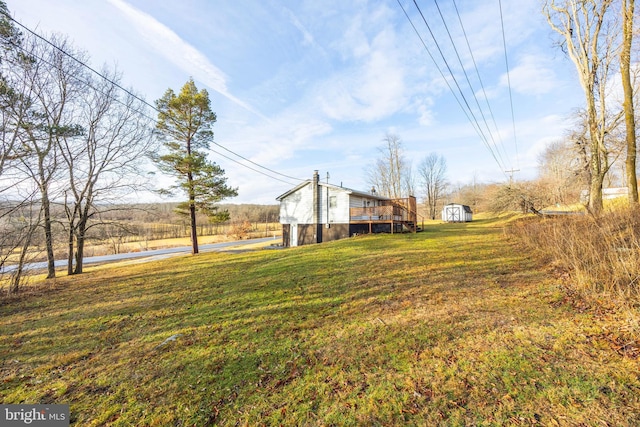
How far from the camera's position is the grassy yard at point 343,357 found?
2.30 m

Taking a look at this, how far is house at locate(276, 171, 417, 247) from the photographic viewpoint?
17.6 meters

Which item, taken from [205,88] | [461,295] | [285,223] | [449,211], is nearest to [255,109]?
[205,88]

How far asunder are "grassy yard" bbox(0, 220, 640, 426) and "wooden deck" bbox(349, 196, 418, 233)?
10836 mm

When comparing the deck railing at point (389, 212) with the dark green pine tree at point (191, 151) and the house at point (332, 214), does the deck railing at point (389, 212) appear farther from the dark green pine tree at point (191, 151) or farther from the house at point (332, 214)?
the dark green pine tree at point (191, 151)

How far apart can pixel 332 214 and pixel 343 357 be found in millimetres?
15328

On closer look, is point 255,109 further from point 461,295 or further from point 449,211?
point 449,211

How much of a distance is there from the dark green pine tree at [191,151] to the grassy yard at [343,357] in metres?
11.2

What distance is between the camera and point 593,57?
9695mm

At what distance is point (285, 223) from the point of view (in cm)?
2027

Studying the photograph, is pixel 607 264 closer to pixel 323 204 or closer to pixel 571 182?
pixel 323 204

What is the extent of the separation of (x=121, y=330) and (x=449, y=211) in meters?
39.1

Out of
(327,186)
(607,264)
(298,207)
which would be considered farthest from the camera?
(298,207)

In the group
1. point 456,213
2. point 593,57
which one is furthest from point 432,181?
point 593,57

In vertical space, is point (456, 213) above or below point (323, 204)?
below
